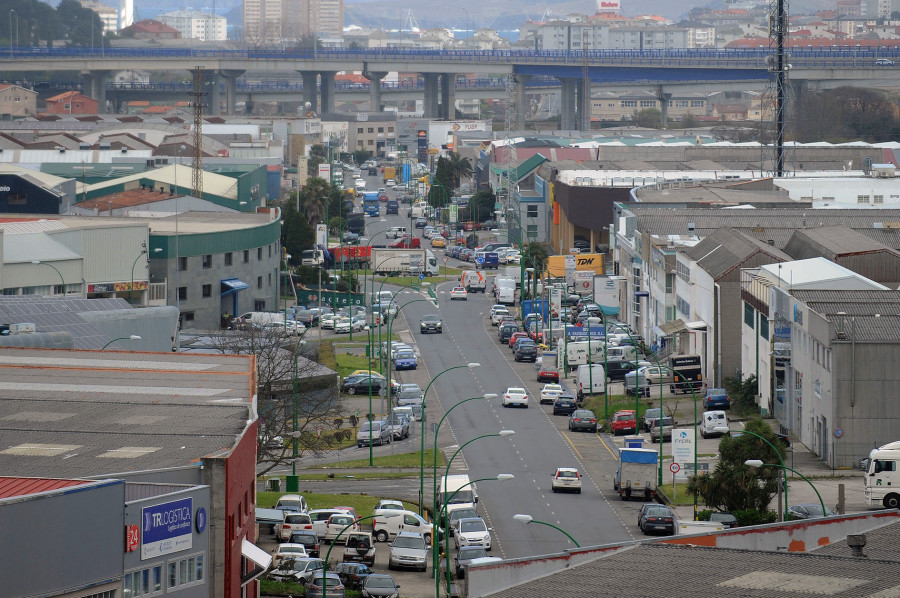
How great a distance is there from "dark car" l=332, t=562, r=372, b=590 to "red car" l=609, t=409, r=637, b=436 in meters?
22.6

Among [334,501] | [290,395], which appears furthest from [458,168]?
[334,501]

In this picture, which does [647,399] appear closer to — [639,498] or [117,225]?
[639,498]

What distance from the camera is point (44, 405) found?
34.4 metres

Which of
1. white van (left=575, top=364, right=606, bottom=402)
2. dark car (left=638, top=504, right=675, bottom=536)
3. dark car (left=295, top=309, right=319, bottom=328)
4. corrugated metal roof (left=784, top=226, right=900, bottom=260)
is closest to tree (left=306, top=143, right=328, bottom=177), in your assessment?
dark car (left=295, top=309, right=319, bottom=328)

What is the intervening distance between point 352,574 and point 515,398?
27339 millimetres

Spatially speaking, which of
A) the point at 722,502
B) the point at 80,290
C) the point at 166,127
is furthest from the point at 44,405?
the point at 166,127

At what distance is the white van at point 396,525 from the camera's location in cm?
4184

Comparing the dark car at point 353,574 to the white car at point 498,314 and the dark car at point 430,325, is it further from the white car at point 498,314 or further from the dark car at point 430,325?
the white car at point 498,314

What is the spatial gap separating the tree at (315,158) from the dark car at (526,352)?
94254 millimetres

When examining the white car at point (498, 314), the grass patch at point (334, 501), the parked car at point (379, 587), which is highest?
the white car at point (498, 314)

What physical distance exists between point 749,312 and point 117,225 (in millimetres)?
32641

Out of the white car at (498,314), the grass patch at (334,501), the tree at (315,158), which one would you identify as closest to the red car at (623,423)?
the grass patch at (334,501)

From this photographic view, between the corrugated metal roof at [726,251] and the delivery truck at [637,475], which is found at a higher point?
the corrugated metal roof at [726,251]

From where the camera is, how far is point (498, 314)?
8706 centimetres
